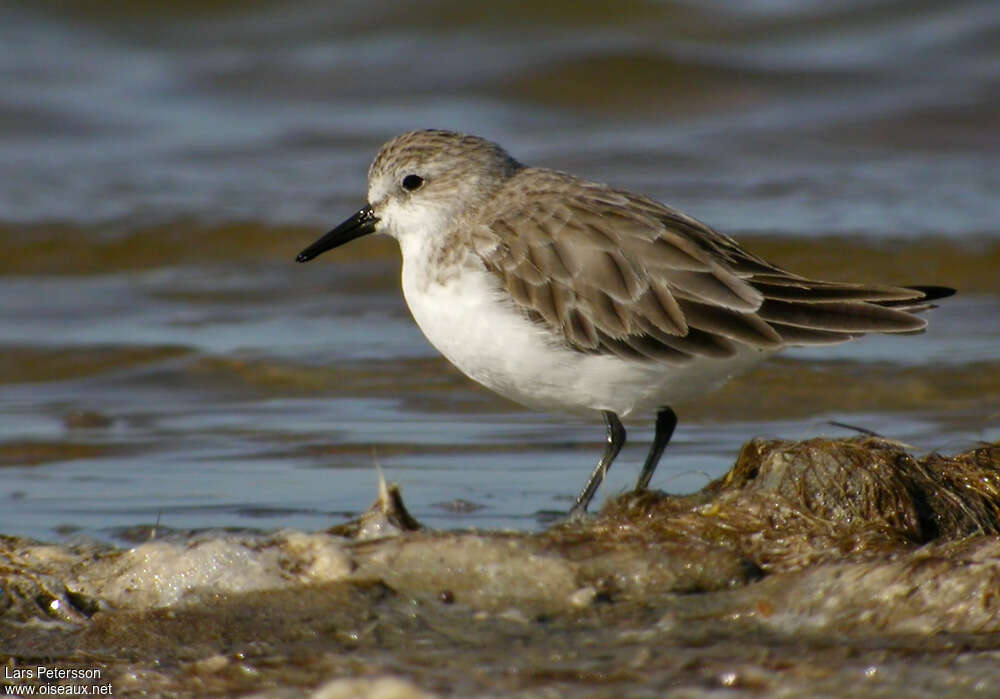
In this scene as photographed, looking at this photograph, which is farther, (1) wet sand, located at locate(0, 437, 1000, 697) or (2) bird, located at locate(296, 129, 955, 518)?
(2) bird, located at locate(296, 129, 955, 518)

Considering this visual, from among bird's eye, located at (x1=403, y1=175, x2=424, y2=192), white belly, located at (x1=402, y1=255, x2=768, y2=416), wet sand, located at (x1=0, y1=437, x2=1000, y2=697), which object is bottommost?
wet sand, located at (x1=0, y1=437, x2=1000, y2=697)

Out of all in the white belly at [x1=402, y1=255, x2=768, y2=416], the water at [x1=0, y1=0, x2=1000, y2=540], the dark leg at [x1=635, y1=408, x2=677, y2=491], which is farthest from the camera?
the water at [x1=0, y1=0, x2=1000, y2=540]

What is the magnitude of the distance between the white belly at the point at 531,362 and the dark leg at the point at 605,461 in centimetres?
15

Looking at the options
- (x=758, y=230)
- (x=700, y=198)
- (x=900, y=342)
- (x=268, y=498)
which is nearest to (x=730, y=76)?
(x=700, y=198)

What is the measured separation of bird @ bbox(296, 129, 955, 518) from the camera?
483cm

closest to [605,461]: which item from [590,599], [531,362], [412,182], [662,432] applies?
[662,432]

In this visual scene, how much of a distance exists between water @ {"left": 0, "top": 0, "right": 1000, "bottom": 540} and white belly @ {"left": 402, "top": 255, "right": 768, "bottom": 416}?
2.36 ft

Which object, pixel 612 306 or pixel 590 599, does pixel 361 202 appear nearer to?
pixel 612 306

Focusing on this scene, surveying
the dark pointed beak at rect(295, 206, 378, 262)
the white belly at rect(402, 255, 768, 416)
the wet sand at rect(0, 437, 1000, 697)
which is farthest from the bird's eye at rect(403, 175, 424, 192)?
the wet sand at rect(0, 437, 1000, 697)

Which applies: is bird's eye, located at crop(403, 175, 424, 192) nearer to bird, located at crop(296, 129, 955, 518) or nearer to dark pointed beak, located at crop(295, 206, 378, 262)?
dark pointed beak, located at crop(295, 206, 378, 262)

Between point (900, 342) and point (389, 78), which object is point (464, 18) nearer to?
point (389, 78)

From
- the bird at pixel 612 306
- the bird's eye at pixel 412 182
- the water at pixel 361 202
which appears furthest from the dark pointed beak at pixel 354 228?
the water at pixel 361 202

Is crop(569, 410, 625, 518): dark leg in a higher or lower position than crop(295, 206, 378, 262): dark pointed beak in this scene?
lower

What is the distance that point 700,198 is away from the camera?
37.3 feet
